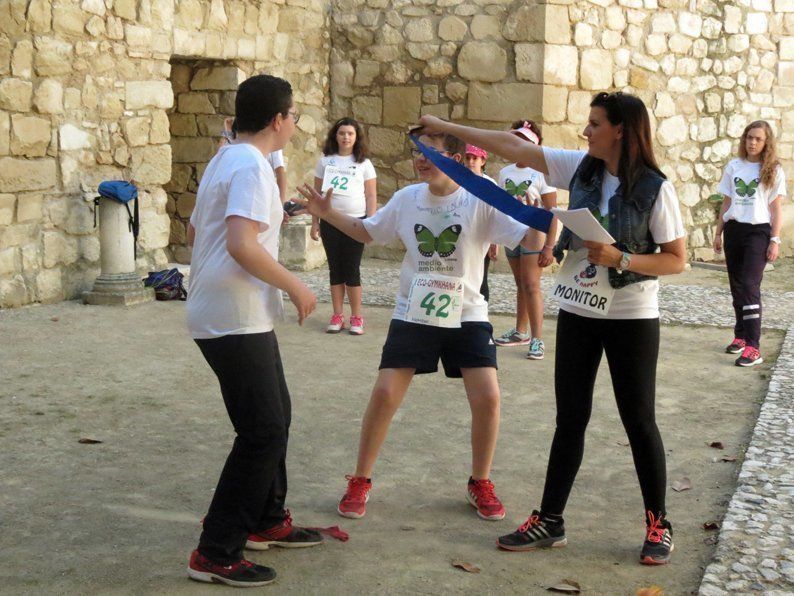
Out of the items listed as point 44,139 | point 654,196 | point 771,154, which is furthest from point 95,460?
point 771,154

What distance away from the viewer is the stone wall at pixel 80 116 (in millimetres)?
8031

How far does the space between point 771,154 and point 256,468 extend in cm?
495

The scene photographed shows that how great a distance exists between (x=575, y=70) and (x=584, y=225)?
A: 7741 mm

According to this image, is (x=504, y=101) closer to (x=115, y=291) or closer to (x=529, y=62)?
(x=529, y=62)

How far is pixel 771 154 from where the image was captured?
7.13 m

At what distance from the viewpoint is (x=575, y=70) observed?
10.7 meters

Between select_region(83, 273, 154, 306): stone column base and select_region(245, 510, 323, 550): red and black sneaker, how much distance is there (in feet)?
16.6

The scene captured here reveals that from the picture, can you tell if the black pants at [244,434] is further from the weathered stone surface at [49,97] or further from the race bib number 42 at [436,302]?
the weathered stone surface at [49,97]

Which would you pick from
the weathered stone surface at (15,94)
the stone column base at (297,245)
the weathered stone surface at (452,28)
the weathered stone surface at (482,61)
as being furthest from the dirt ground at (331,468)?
the weathered stone surface at (452,28)

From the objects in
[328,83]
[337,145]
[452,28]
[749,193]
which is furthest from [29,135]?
[749,193]

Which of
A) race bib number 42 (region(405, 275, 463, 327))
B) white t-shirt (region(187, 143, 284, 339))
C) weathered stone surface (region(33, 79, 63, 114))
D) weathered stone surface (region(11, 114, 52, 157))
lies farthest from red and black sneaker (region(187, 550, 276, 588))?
weathered stone surface (region(33, 79, 63, 114))

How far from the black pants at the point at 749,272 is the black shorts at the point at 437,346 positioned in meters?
3.45

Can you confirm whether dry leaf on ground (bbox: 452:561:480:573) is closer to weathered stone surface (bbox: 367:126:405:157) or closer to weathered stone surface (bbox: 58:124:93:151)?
weathered stone surface (bbox: 58:124:93:151)

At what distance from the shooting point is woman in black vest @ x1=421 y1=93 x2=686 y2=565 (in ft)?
11.5
